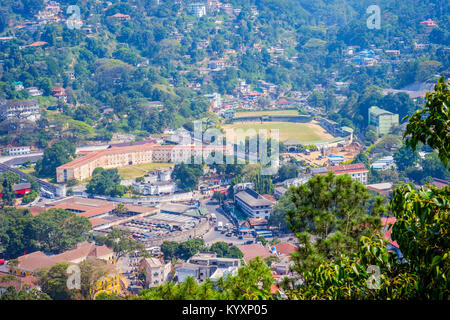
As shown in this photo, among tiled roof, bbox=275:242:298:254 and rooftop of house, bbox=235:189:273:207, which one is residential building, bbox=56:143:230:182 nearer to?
rooftop of house, bbox=235:189:273:207

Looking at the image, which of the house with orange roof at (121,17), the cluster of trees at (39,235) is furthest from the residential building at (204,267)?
the house with orange roof at (121,17)

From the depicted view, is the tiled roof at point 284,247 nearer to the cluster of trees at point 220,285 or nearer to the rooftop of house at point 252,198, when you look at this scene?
the rooftop of house at point 252,198

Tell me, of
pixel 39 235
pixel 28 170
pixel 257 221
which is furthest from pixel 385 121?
pixel 39 235

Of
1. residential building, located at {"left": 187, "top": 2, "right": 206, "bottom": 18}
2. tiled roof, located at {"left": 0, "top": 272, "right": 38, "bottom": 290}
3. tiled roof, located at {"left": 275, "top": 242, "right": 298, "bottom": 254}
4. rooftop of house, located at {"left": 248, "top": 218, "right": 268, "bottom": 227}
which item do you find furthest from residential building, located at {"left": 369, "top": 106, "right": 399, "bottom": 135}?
residential building, located at {"left": 187, "top": 2, "right": 206, "bottom": 18}

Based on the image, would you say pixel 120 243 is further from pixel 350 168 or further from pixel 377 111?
pixel 377 111
